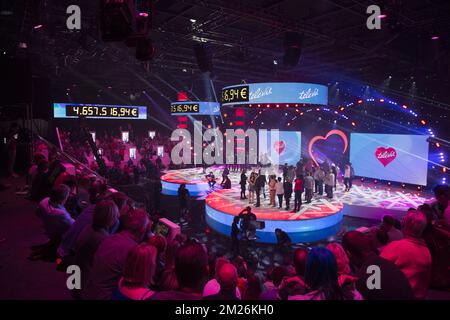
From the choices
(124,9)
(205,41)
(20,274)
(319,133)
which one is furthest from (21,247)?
(319,133)

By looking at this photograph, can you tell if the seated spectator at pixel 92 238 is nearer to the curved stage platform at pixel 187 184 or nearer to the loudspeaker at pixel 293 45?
the loudspeaker at pixel 293 45

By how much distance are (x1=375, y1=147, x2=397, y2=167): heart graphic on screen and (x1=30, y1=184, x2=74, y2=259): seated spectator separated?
1635 cm

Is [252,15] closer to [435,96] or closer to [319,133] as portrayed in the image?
[435,96]

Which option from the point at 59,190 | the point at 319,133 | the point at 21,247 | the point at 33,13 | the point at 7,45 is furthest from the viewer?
the point at 319,133

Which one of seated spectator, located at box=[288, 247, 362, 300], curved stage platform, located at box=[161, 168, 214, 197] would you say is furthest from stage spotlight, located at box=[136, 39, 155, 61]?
curved stage platform, located at box=[161, 168, 214, 197]

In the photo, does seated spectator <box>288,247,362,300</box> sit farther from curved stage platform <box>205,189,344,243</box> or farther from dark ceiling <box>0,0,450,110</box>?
curved stage platform <box>205,189,344,243</box>

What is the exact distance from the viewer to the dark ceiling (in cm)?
855

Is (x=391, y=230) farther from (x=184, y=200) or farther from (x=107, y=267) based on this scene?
(x=184, y=200)

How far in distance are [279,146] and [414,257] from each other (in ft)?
68.1

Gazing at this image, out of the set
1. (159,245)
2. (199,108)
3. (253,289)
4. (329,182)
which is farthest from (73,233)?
(199,108)

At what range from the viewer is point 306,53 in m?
13.8
